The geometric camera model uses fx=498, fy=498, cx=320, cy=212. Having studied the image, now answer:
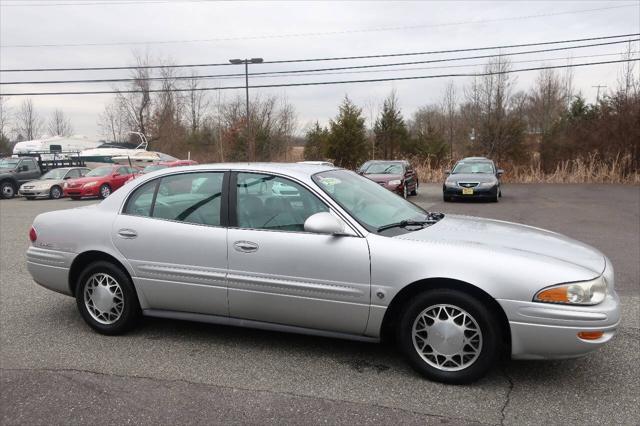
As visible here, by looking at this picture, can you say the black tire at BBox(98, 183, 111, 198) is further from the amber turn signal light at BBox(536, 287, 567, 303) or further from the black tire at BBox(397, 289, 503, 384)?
the amber turn signal light at BBox(536, 287, 567, 303)

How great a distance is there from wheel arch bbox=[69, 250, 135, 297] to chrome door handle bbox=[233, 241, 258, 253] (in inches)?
42.1

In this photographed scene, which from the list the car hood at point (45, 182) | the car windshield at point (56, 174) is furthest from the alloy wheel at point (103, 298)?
the car windshield at point (56, 174)

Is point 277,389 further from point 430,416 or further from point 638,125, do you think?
point 638,125

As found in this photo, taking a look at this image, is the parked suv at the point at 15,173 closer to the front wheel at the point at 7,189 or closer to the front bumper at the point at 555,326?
the front wheel at the point at 7,189

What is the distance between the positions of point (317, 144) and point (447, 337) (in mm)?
33687

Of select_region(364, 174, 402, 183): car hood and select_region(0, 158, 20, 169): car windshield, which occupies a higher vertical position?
select_region(0, 158, 20, 169): car windshield

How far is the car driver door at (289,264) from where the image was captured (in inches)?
136

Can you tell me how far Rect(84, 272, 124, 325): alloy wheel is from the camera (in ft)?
13.9

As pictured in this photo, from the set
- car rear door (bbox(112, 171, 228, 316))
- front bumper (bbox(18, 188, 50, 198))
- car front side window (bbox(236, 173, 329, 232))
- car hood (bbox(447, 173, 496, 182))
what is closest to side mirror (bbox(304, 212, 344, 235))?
car front side window (bbox(236, 173, 329, 232))

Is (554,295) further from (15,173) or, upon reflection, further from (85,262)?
(15,173)

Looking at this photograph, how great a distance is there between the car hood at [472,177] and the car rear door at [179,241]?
14015 millimetres

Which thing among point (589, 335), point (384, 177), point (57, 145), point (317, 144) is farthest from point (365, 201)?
point (57, 145)

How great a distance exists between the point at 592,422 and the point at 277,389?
73.8 inches

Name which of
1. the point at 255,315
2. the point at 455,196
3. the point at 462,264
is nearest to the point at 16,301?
the point at 255,315
